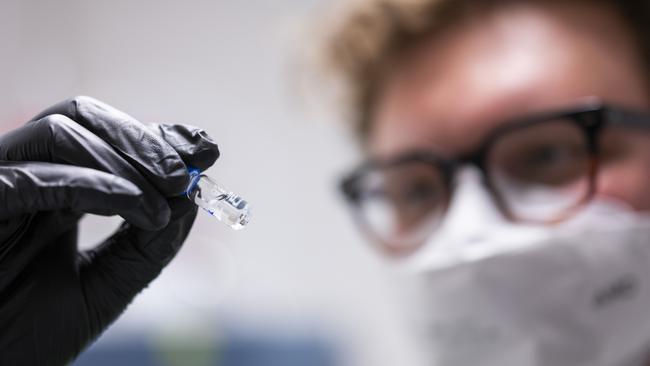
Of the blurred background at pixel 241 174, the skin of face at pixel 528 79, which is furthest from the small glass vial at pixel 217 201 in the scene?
the blurred background at pixel 241 174

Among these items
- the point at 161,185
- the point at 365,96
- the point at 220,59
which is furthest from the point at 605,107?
the point at 220,59

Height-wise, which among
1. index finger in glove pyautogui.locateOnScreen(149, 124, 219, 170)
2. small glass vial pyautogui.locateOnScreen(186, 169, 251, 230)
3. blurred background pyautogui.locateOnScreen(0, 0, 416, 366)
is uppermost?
index finger in glove pyautogui.locateOnScreen(149, 124, 219, 170)

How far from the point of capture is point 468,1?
1090 millimetres

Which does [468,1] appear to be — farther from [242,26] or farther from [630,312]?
[242,26]

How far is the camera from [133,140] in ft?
1.47

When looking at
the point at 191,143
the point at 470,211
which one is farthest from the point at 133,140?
the point at 470,211

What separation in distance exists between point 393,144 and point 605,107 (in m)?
0.40

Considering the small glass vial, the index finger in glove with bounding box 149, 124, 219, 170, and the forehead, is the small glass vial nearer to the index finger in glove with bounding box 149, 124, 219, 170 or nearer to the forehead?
the index finger in glove with bounding box 149, 124, 219, 170

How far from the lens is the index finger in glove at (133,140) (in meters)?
0.43

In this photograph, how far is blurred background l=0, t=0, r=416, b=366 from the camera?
153 cm

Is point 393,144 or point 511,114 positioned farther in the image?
point 393,144

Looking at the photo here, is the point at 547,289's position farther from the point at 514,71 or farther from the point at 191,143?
the point at 191,143

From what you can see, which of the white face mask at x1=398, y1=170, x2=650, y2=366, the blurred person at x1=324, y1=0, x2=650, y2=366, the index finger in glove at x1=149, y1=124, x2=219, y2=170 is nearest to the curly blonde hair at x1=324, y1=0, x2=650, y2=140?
the blurred person at x1=324, y1=0, x2=650, y2=366

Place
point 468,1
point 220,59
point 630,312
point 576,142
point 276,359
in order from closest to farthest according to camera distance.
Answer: point 630,312 → point 576,142 → point 468,1 → point 276,359 → point 220,59
